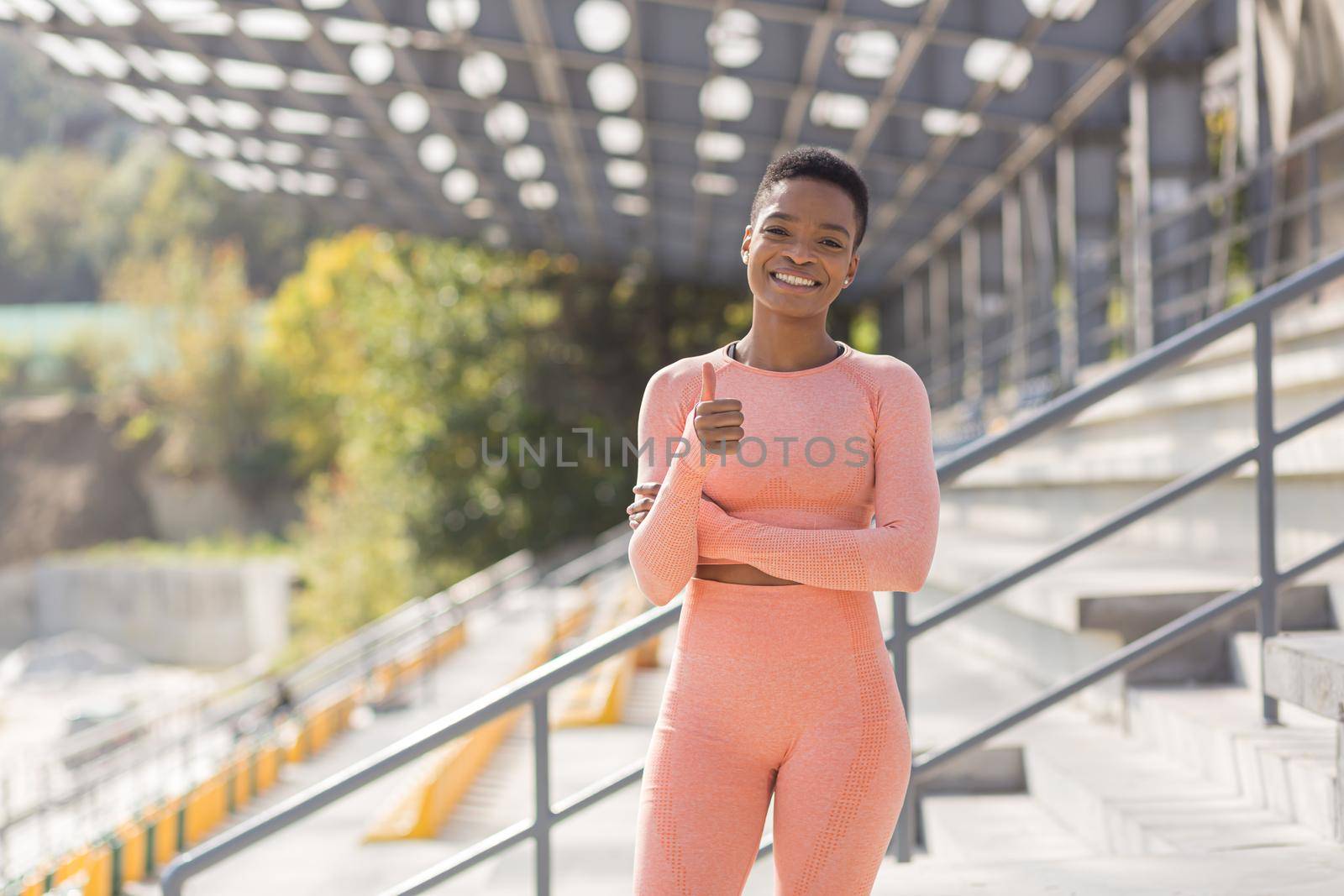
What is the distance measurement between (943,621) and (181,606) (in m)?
35.7

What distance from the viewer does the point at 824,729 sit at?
157 cm

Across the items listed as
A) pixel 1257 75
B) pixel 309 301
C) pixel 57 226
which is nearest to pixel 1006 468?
pixel 1257 75

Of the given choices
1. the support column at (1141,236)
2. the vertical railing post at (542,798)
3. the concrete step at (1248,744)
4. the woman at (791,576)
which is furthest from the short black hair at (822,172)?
the support column at (1141,236)

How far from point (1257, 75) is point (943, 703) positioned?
15.3ft

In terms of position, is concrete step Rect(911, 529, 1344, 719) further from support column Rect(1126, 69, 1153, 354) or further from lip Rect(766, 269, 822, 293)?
support column Rect(1126, 69, 1153, 354)

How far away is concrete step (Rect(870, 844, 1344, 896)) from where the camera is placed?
2.12m

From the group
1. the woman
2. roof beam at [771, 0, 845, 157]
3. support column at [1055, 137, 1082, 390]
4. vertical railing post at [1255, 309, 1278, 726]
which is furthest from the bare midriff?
support column at [1055, 137, 1082, 390]

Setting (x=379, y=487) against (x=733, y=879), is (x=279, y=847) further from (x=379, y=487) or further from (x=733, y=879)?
(x=379, y=487)

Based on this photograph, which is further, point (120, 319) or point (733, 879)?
point (120, 319)

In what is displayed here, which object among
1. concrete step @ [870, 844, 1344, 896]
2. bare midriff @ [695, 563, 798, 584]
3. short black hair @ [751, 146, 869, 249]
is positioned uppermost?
short black hair @ [751, 146, 869, 249]

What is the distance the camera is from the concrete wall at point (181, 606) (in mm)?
34344

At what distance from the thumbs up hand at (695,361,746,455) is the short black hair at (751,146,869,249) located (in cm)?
30

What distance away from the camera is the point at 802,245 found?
5.25 feet

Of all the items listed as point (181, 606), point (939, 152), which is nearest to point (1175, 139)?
point (939, 152)
